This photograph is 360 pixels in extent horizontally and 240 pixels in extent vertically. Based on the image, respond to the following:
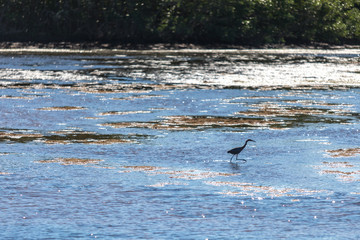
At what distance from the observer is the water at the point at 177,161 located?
13055mm

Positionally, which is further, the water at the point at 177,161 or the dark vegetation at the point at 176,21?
the dark vegetation at the point at 176,21

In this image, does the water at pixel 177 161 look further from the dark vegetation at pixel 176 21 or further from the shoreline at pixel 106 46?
the dark vegetation at pixel 176 21

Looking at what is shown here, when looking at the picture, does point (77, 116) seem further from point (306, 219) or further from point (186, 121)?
point (306, 219)

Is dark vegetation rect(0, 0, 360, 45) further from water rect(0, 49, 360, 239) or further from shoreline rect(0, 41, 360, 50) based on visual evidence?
water rect(0, 49, 360, 239)

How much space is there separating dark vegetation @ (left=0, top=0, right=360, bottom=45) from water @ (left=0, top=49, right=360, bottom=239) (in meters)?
41.2

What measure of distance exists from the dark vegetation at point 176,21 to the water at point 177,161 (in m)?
41.2

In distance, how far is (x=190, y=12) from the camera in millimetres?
86938

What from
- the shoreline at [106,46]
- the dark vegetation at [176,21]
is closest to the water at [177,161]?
the shoreline at [106,46]

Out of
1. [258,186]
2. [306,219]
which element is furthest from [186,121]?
[306,219]

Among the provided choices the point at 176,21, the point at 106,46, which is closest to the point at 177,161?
the point at 106,46

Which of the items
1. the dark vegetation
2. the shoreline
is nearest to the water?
the shoreline

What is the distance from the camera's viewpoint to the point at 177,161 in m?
18.7

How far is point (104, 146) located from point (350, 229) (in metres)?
9.54

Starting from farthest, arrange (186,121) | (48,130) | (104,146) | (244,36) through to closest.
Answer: (244,36) → (186,121) → (48,130) → (104,146)
